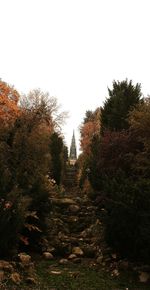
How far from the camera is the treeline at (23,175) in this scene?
10898 millimetres

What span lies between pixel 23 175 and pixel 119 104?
9859mm

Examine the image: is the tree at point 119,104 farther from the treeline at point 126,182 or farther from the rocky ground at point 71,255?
the rocky ground at point 71,255

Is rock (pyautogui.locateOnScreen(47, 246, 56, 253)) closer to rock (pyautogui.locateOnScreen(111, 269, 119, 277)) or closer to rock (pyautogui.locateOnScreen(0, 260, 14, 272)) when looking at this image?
rock (pyautogui.locateOnScreen(111, 269, 119, 277))

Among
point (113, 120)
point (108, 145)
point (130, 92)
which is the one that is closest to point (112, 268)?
point (108, 145)

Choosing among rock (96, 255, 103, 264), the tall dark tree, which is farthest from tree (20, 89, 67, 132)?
rock (96, 255, 103, 264)

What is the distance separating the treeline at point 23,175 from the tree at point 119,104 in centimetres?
379

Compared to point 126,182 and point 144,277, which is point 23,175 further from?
point 144,277

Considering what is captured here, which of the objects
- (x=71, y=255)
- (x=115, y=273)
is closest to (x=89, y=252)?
(x=71, y=255)

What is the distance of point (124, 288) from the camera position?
9.75 meters

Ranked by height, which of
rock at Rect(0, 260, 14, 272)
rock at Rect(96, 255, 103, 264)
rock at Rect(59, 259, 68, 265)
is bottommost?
rock at Rect(59, 259, 68, 265)

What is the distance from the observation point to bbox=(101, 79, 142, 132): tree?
22.3 metres

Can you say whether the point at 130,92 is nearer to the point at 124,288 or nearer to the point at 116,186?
the point at 116,186

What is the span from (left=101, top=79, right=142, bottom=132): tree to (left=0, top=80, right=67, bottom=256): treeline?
149 inches

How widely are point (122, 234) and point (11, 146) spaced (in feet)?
33.0
